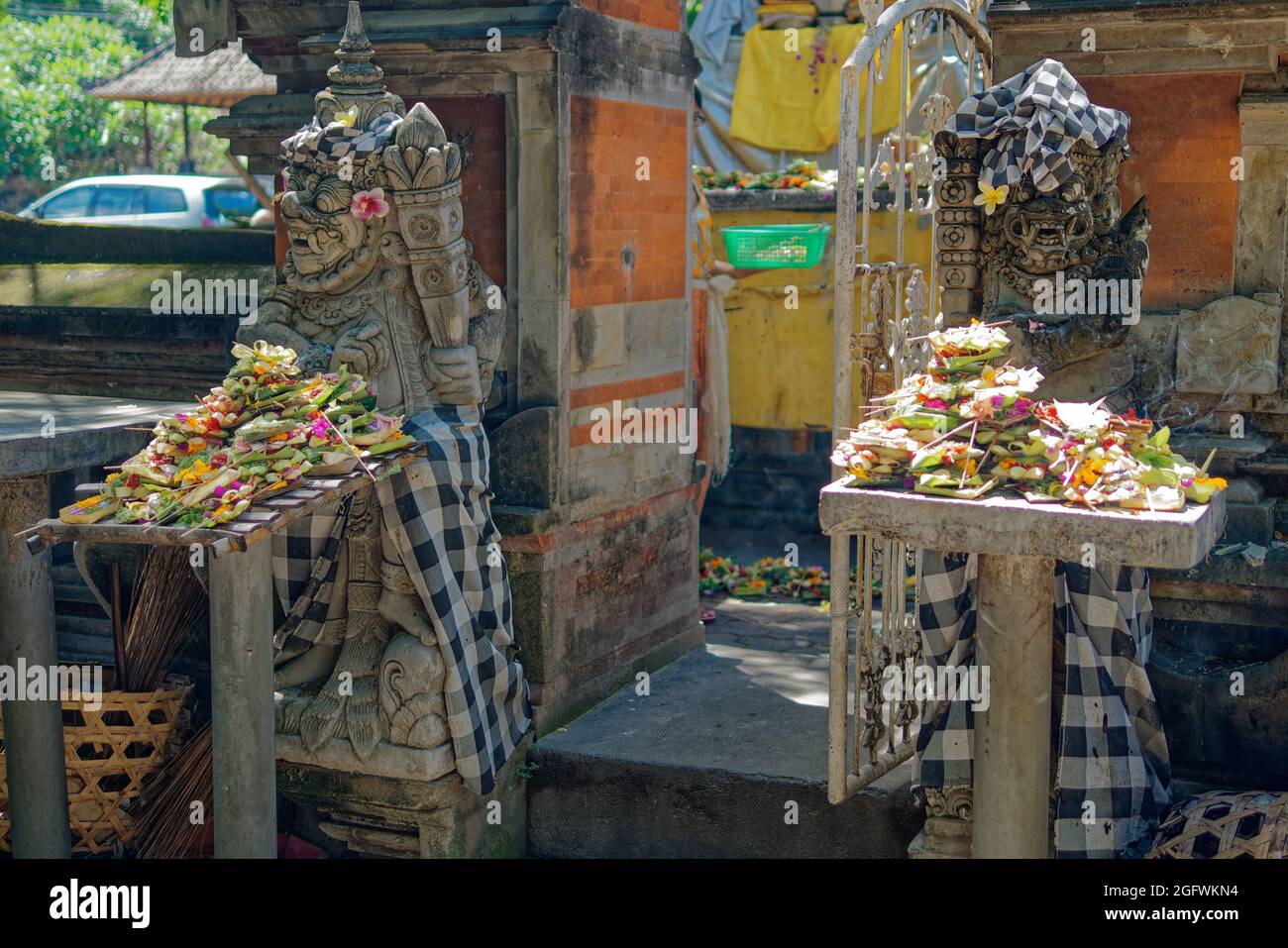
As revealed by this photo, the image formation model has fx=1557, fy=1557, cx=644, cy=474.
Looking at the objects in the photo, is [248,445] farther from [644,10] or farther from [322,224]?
[644,10]

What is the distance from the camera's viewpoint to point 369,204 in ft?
18.2

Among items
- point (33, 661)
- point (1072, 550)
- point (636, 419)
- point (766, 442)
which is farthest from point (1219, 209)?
point (766, 442)

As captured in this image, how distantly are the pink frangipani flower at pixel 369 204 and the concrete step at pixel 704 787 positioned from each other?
230cm

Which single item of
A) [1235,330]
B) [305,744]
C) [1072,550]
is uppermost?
[1235,330]

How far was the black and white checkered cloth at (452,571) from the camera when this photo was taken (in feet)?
18.4

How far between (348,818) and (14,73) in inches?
739

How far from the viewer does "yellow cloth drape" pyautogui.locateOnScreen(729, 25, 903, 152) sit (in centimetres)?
1314

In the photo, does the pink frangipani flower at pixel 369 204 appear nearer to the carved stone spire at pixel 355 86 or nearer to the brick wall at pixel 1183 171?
the carved stone spire at pixel 355 86

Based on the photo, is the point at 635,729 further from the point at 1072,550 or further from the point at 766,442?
the point at 766,442

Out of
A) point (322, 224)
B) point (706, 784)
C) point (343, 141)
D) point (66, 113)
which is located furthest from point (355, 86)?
point (66, 113)

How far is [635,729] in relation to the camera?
662cm

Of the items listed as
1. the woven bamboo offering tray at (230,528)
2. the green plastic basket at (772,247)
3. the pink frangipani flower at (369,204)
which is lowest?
the woven bamboo offering tray at (230,528)

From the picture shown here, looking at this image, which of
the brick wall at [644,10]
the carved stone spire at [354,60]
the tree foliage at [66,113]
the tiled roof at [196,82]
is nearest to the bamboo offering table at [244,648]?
the carved stone spire at [354,60]
